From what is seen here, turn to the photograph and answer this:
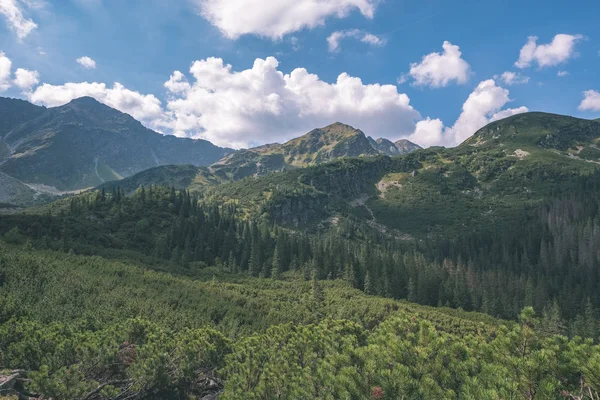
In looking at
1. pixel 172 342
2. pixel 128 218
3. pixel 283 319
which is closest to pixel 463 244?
pixel 283 319

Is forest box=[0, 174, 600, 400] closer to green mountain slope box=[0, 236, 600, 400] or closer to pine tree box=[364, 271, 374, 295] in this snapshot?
green mountain slope box=[0, 236, 600, 400]

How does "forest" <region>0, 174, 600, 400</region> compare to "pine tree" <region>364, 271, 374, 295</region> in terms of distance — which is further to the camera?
"pine tree" <region>364, 271, 374, 295</region>

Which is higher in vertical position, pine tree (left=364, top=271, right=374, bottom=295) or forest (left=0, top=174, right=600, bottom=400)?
forest (left=0, top=174, right=600, bottom=400)

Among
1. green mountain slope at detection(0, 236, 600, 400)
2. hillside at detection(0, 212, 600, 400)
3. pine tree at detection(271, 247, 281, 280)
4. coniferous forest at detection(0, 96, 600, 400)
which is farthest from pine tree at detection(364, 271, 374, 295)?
green mountain slope at detection(0, 236, 600, 400)

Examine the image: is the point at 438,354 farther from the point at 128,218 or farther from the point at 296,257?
the point at 128,218

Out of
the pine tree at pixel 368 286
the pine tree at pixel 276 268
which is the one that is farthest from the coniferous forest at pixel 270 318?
the pine tree at pixel 276 268

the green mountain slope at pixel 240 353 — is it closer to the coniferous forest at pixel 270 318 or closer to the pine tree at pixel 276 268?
the coniferous forest at pixel 270 318

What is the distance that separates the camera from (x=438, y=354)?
45.7ft

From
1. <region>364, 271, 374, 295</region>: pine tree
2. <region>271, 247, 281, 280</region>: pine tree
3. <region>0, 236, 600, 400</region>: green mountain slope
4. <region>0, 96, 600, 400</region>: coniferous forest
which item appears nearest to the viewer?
<region>0, 236, 600, 400</region>: green mountain slope

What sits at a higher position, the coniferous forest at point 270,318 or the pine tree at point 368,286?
the coniferous forest at point 270,318

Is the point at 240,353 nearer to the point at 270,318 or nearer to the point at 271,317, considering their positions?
the point at 270,318

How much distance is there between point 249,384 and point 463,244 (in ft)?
665

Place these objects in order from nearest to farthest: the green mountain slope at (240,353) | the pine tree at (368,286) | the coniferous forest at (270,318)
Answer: the green mountain slope at (240,353)
the coniferous forest at (270,318)
the pine tree at (368,286)

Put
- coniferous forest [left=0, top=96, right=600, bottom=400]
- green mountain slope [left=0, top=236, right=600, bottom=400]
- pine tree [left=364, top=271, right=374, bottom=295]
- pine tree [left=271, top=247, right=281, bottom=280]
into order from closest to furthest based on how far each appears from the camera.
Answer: green mountain slope [left=0, top=236, right=600, bottom=400] → coniferous forest [left=0, top=96, right=600, bottom=400] → pine tree [left=364, top=271, right=374, bottom=295] → pine tree [left=271, top=247, right=281, bottom=280]
